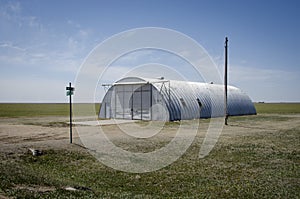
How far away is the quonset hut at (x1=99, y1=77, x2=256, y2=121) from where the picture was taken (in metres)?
35.4

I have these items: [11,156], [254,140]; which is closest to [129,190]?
[11,156]

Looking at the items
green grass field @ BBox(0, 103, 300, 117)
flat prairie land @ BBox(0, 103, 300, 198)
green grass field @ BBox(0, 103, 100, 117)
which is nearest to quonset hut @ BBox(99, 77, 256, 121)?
green grass field @ BBox(0, 103, 100, 117)

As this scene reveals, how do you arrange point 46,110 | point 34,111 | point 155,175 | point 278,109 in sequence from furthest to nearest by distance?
point 278,109 → point 46,110 → point 34,111 → point 155,175

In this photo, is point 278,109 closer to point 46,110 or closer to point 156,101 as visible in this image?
point 46,110

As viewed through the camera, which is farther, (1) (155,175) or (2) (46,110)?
(2) (46,110)

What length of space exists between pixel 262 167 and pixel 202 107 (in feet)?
92.1

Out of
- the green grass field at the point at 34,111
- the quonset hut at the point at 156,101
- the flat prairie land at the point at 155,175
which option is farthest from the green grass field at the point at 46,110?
the flat prairie land at the point at 155,175

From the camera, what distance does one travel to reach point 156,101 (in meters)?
35.5

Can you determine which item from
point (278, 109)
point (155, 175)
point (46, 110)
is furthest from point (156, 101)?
point (278, 109)

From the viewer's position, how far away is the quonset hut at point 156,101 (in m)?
35.4

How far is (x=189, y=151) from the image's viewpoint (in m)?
16.4

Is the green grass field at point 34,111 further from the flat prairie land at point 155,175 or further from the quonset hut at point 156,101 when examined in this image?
the flat prairie land at point 155,175

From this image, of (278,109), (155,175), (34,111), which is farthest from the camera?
(278,109)

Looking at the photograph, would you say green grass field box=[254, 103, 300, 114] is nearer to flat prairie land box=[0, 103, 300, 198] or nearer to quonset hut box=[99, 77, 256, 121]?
quonset hut box=[99, 77, 256, 121]
